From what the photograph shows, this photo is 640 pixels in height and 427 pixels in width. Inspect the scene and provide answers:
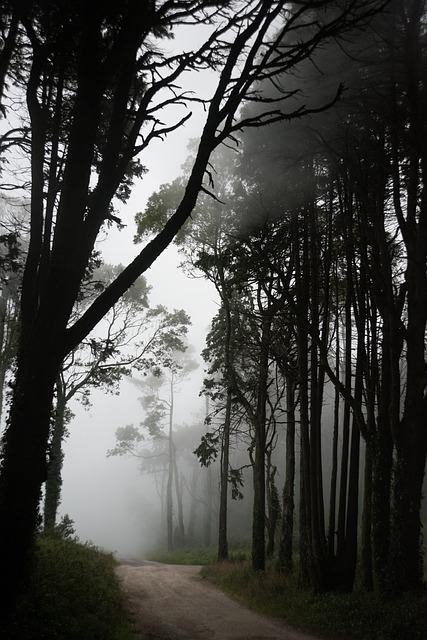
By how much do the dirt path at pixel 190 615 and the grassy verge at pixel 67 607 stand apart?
21.7 inches

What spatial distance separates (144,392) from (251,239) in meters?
23.9

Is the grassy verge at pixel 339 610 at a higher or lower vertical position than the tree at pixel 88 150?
lower

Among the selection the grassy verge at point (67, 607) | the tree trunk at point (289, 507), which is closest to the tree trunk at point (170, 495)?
the tree trunk at point (289, 507)

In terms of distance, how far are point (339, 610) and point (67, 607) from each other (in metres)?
4.37

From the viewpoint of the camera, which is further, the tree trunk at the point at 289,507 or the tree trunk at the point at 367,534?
the tree trunk at the point at 289,507

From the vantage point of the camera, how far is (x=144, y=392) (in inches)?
1282

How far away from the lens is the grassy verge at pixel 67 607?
420cm

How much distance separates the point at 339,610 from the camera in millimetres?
6871

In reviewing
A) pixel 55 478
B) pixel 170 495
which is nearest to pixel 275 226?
pixel 55 478

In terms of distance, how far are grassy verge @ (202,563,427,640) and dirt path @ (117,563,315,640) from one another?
355 millimetres

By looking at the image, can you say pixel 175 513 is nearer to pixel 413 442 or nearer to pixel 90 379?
pixel 90 379

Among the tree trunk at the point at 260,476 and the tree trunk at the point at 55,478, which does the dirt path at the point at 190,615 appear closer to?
the tree trunk at the point at 260,476

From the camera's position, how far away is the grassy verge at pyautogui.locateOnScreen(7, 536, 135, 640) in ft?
13.8

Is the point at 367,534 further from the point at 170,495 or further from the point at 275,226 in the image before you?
the point at 170,495
